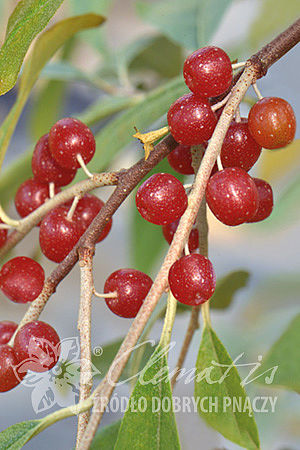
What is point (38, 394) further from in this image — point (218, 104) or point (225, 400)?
point (218, 104)

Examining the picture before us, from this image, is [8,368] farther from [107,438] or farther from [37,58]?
[37,58]

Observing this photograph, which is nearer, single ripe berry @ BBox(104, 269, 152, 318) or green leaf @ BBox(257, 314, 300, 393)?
single ripe berry @ BBox(104, 269, 152, 318)

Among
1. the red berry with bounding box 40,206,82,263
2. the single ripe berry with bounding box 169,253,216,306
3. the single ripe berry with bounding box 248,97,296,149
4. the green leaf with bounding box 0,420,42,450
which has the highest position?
the red berry with bounding box 40,206,82,263

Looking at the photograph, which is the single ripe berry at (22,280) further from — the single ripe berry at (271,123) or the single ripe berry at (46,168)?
the single ripe berry at (271,123)

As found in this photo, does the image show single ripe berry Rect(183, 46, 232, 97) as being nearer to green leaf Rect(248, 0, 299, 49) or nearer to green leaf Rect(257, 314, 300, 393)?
green leaf Rect(257, 314, 300, 393)

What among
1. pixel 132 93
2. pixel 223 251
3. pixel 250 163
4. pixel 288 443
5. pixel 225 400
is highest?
pixel 132 93

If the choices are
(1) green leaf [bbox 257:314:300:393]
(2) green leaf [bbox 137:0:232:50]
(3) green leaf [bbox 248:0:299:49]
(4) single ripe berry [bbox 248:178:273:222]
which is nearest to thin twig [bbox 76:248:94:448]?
(4) single ripe berry [bbox 248:178:273:222]

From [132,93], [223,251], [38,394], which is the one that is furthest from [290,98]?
[223,251]
